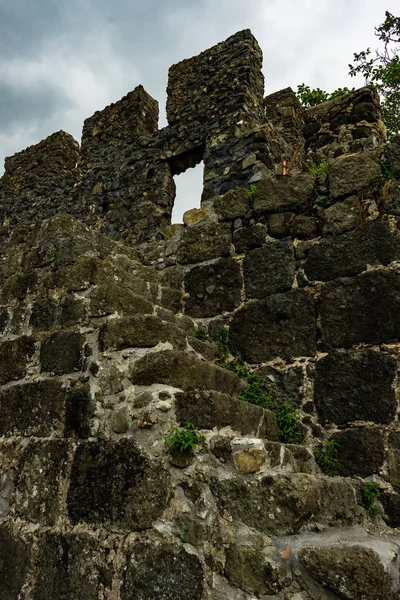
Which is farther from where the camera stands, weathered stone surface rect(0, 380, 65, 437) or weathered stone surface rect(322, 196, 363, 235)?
weathered stone surface rect(322, 196, 363, 235)

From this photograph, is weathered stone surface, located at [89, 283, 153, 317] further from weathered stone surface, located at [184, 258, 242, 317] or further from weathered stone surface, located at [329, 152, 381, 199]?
weathered stone surface, located at [329, 152, 381, 199]

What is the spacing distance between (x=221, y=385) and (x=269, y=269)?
1178 mm

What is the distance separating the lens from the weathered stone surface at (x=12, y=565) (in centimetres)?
270

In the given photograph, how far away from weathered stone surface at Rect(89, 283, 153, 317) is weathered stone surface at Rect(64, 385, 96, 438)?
54 centimetres

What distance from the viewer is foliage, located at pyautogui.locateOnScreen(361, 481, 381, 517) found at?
2.95 m

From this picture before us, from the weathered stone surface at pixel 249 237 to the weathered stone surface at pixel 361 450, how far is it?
1.70m

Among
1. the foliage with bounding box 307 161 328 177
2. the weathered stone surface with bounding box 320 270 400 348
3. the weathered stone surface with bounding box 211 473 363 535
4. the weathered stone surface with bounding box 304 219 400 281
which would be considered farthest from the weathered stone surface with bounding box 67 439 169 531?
the foliage with bounding box 307 161 328 177

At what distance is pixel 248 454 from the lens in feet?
8.46

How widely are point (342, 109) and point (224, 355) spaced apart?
8.01ft

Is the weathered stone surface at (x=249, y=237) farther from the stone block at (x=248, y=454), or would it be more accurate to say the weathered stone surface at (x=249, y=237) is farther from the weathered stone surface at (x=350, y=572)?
the weathered stone surface at (x=350, y=572)

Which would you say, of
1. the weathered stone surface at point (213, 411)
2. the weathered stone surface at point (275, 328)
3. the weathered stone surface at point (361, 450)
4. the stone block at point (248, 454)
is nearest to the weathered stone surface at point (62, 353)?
the weathered stone surface at point (213, 411)

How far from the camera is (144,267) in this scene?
4531 mm

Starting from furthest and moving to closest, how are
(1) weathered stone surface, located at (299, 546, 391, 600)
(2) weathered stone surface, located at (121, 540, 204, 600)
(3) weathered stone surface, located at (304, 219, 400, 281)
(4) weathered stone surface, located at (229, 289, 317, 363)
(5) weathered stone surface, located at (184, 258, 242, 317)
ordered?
(5) weathered stone surface, located at (184, 258, 242, 317), (4) weathered stone surface, located at (229, 289, 317, 363), (3) weathered stone surface, located at (304, 219, 400, 281), (2) weathered stone surface, located at (121, 540, 204, 600), (1) weathered stone surface, located at (299, 546, 391, 600)

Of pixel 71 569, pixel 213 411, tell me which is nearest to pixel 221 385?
pixel 213 411
